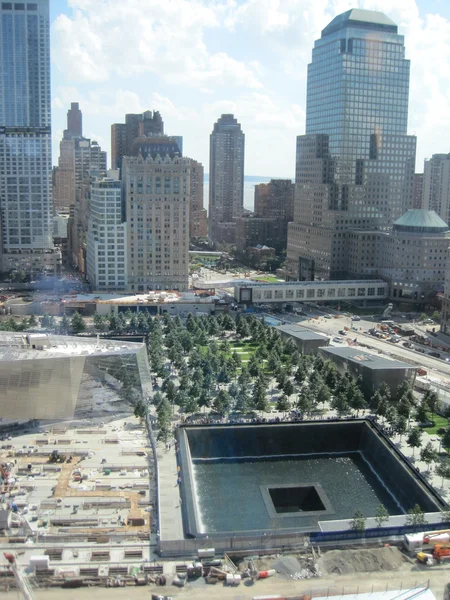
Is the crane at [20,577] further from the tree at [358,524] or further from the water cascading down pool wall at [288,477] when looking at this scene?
the tree at [358,524]

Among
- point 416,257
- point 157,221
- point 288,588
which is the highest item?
point 157,221

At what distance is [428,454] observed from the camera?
45.9 m

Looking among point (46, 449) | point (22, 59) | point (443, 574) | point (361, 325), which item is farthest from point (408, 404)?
point (22, 59)

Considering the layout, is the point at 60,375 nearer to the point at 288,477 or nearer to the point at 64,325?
the point at 288,477

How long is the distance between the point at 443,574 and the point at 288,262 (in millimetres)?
90404

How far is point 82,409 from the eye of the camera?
53.1 metres

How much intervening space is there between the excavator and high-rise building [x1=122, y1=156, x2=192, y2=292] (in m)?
67.5

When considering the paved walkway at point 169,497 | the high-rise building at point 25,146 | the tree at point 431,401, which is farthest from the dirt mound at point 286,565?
the high-rise building at point 25,146

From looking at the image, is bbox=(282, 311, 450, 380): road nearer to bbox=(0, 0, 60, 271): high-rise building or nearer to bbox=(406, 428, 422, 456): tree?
bbox=(406, 428, 422, 456): tree

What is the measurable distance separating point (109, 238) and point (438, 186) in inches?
2979

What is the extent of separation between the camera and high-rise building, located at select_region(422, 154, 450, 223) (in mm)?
144500

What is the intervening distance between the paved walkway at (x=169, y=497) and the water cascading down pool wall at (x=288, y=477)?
0.49m

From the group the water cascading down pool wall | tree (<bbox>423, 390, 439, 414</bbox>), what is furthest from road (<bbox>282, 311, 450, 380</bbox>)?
the water cascading down pool wall

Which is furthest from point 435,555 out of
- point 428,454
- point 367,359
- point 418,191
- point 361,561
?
point 418,191
